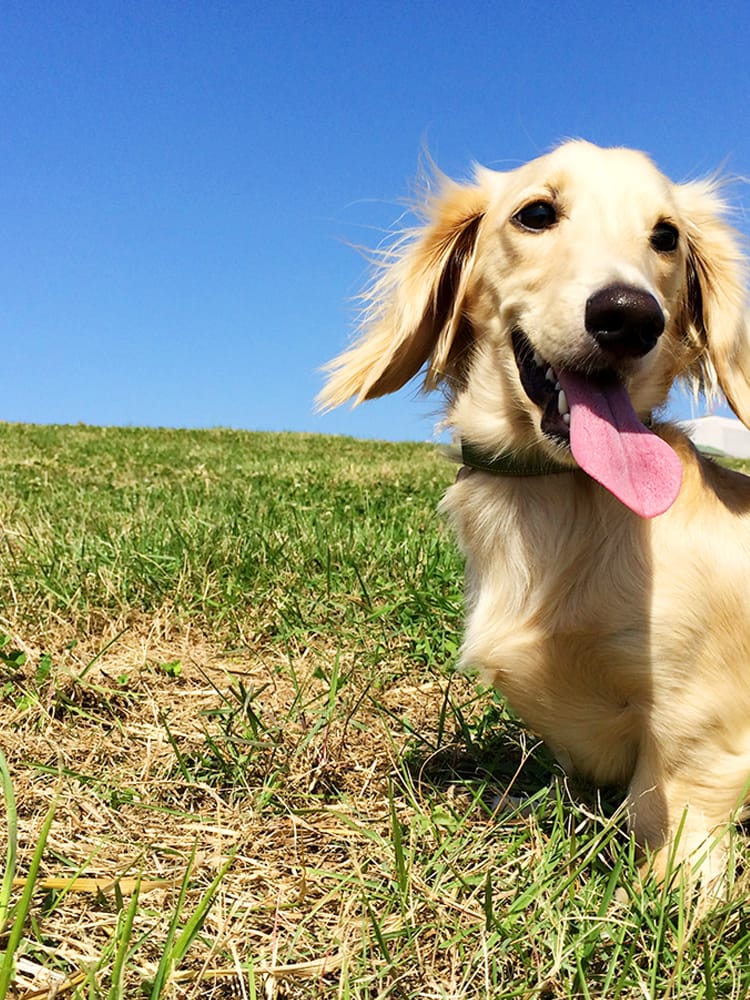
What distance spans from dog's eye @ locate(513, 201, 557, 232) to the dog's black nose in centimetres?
56

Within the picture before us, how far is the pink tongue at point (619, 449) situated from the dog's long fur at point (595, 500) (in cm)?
10

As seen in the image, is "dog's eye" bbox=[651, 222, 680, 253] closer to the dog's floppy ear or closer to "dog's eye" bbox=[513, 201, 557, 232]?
"dog's eye" bbox=[513, 201, 557, 232]

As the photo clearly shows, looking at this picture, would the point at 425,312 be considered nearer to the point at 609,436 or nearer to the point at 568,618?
the point at 609,436

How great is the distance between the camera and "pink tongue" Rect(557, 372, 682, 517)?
2.19m

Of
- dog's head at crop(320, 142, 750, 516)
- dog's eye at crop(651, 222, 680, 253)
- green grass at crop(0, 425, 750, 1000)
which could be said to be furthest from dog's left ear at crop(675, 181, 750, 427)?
green grass at crop(0, 425, 750, 1000)

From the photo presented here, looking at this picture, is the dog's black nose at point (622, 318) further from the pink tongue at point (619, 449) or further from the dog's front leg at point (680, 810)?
the dog's front leg at point (680, 810)

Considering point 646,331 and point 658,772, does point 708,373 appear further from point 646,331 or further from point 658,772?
point 658,772

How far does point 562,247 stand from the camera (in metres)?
2.49

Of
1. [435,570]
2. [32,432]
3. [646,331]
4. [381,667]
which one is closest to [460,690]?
[381,667]

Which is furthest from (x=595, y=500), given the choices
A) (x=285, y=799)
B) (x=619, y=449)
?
(x=285, y=799)

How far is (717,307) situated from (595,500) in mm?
951

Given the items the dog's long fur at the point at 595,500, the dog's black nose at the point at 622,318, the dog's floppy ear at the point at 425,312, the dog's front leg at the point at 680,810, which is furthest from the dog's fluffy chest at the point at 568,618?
the dog's floppy ear at the point at 425,312

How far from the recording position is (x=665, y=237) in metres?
2.69

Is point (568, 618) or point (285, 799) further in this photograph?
Result: point (285, 799)
